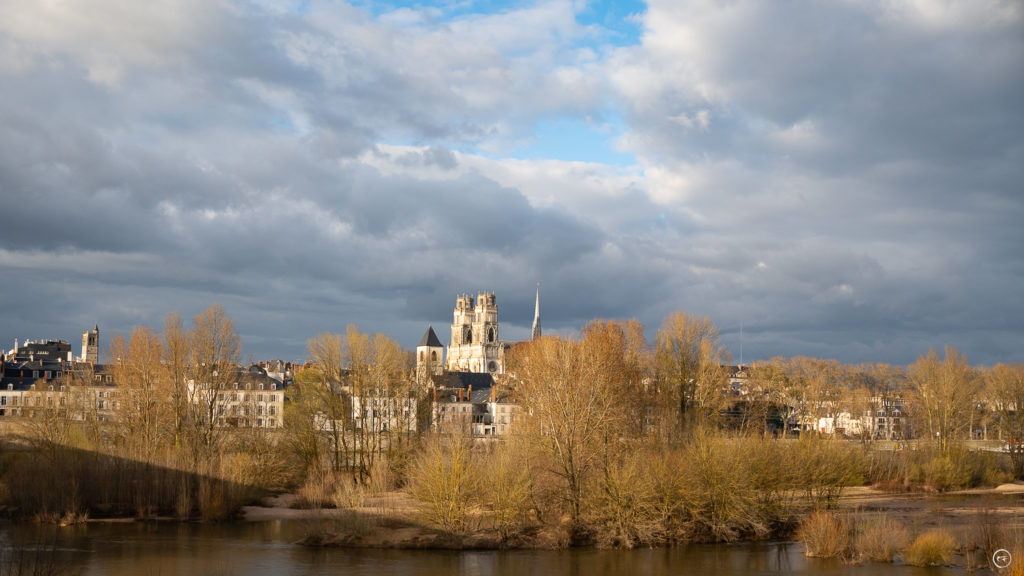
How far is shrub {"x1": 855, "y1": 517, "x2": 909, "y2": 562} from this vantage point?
122 ft

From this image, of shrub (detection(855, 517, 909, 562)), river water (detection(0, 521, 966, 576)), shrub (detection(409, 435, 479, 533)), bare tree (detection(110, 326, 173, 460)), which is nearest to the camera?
river water (detection(0, 521, 966, 576))

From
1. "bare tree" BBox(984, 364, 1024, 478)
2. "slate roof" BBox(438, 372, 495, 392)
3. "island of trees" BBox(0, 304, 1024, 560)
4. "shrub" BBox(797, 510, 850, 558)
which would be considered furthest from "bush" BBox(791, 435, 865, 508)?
"slate roof" BBox(438, 372, 495, 392)

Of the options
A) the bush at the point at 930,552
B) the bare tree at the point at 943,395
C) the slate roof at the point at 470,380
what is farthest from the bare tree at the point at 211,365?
the slate roof at the point at 470,380

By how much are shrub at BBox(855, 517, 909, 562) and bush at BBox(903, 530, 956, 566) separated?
84cm

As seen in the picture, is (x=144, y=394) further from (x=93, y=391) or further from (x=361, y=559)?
(x=361, y=559)

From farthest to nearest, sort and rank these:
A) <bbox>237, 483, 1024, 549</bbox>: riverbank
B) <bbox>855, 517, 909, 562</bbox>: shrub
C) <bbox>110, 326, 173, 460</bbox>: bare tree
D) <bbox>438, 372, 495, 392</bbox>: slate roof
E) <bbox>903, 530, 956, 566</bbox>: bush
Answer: <bbox>438, 372, 495, 392</bbox>: slate roof
<bbox>110, 326, 173, 460</bbox>: bare tree
<bbox>237, 483, 1024, 549</bbox>: riverbank
<bbox>855, 517, 909, 562</bbox>: shrub
<bbox>903, 530, 956, 566</bbox>: bush

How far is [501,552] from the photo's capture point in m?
41.0

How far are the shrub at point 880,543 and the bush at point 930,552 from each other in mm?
844

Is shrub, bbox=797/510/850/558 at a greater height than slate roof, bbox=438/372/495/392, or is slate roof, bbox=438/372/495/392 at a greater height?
slate roof, bbox=438/372/495/392

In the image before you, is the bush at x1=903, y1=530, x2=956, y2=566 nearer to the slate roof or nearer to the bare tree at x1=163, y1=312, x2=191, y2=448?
the bare tree at x1=163, y1=312, x2=191, y2=448

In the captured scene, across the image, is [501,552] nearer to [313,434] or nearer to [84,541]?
[84,541]

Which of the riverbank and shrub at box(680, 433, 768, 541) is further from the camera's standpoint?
shrub at box(680, 433, 768, 541)

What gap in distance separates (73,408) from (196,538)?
81.3ft

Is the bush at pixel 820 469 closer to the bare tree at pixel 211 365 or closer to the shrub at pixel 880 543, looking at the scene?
the shrub at pixel 880 543
